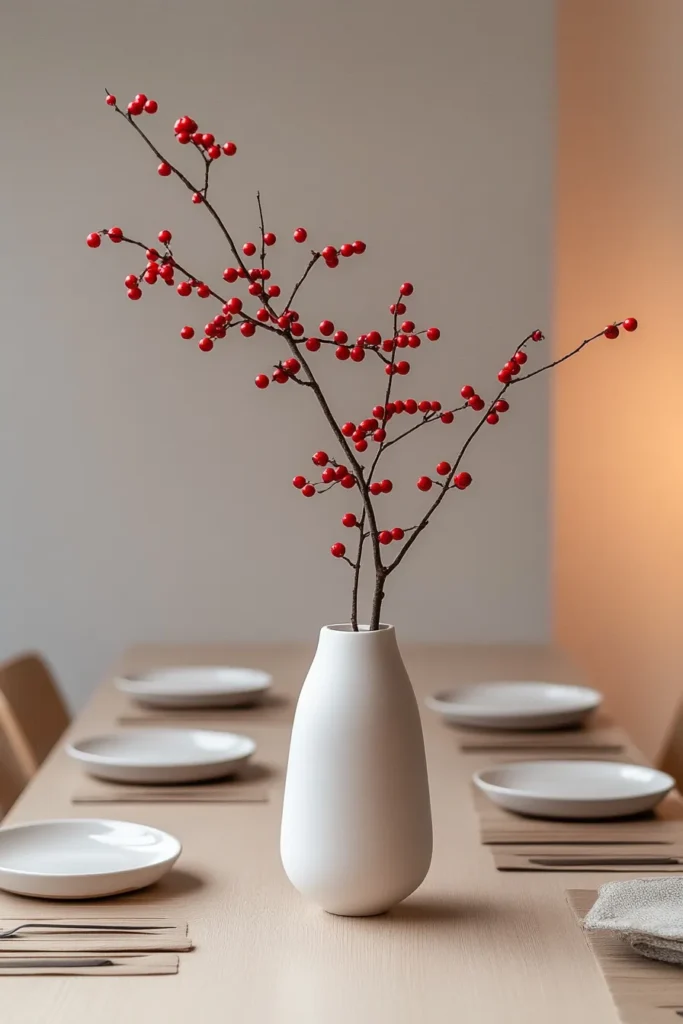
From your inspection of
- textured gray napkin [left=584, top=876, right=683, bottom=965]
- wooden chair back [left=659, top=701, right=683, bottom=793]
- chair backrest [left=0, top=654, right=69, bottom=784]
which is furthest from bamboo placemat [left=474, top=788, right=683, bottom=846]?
chair backrest [left=0, top=654, right=69, bottom=784]

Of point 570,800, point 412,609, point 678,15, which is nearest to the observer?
point 570,800

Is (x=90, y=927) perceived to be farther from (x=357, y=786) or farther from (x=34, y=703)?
(x=34, y=703)

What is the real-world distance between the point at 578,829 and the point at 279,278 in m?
2.26

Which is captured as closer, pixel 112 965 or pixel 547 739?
pixel 112 965

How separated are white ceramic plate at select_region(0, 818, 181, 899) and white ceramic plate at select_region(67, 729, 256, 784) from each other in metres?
0.27

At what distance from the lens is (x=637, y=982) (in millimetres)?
1000

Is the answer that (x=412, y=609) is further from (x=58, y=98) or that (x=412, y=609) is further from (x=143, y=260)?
(x=58, y=98)

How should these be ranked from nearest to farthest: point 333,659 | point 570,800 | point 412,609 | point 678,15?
point 333,659, point 570,800, point 678,15, point 412,609

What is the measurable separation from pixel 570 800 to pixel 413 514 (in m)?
2.04

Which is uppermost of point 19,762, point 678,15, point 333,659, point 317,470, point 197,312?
point 678,15

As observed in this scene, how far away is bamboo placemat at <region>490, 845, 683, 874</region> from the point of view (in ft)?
4.30

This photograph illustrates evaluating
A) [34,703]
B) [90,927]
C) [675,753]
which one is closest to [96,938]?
[90,927]

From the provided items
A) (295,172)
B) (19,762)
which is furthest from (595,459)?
(19,762)

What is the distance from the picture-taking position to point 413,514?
3.46 meters
